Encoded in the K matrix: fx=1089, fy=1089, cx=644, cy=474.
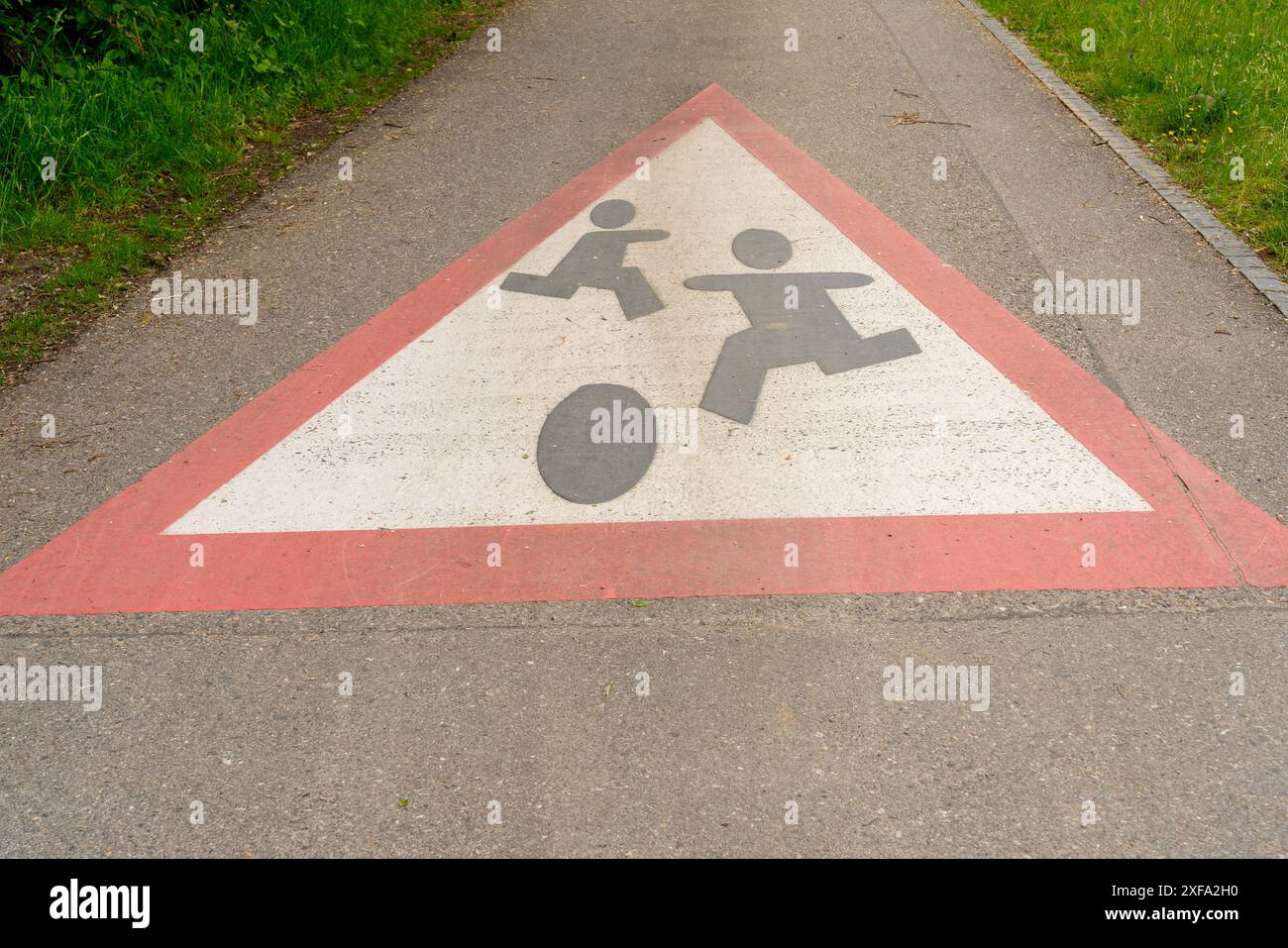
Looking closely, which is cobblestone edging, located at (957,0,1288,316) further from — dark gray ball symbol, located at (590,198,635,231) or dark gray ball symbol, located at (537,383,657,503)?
dark gray ball symbol, located at (537,383,657,503)

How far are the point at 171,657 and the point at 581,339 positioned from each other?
2.72 meters

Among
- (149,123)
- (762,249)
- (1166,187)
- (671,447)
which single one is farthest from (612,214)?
(1166,187)

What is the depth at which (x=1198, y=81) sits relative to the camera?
8.21 m

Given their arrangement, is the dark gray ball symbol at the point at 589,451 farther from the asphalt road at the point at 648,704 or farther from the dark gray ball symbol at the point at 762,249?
the dark gray ball symbol at the point at 762,249

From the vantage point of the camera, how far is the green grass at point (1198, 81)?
23.1ft

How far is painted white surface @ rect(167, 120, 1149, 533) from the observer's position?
464cm

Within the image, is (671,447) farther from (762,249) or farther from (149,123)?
(149,123)

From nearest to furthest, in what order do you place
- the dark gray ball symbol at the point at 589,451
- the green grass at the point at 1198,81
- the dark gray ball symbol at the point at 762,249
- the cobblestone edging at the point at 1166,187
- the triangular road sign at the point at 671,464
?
the triangular road sign at the point at 671,464, the dark gray ball symbol at the point at 589,451, the cobblestone edging at the point at 1166,187, the dark gray ball symbol at the point at 762,249, the green grass at the point at 1198,81

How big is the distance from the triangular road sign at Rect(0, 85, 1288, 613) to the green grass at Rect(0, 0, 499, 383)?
74.6 inches

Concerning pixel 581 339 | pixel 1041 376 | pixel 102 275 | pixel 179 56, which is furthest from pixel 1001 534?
pixel 179 56

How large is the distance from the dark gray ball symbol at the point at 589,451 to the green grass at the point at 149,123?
299 cm

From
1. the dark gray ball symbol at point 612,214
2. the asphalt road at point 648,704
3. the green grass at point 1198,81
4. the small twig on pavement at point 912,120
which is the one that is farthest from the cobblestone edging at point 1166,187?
the dark gray ball symbol at point 612,214

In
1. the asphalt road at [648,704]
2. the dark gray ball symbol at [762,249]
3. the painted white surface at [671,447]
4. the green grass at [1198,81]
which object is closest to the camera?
the asphalt road at [648,704]

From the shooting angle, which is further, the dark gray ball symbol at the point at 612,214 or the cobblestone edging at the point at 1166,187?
the dark gray ball symbol at the point at 612,214
